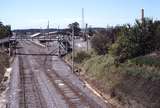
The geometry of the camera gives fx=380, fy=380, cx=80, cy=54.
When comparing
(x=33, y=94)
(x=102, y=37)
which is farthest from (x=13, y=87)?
(x=102, y=37)

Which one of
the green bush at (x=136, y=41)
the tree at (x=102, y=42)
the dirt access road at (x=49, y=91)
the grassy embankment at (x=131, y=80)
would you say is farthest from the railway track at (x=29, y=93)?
the tree at (x=102, y=42)

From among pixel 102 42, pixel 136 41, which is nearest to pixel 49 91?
pixel 136 41

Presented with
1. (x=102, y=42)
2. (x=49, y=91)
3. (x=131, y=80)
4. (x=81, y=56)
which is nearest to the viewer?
(x=131, y=80)

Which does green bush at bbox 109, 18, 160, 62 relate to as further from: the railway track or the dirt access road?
the railway track

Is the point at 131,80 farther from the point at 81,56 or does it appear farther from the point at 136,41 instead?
the point at 81,56

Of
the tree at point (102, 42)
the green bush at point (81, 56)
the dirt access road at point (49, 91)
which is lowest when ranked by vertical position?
the dirt access road at point (49, 91)

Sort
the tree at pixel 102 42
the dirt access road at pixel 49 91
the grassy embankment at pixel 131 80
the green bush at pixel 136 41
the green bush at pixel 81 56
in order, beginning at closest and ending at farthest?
1. the grassy embankment at pixel 131 80
2. the dirt access road at pixel 49 91
3. the green bush at pixel 136 41
4. the tree at pixel 102 42
5. the green bush at pixel 81 56

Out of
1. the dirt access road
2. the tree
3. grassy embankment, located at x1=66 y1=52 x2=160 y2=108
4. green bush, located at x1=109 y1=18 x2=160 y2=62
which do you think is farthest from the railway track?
the tree

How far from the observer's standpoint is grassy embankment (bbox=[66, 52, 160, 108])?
23.7 m

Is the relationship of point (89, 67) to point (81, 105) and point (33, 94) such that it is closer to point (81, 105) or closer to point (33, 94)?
point (33, 94)

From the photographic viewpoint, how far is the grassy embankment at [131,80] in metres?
23.7

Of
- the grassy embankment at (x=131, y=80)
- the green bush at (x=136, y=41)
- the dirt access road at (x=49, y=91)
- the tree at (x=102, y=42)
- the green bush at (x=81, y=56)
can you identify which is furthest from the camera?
the green bush at (x=81, y=56)

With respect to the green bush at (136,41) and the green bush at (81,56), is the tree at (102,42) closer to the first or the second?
the green bush at (81,56)

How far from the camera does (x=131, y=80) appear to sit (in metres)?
27.8
